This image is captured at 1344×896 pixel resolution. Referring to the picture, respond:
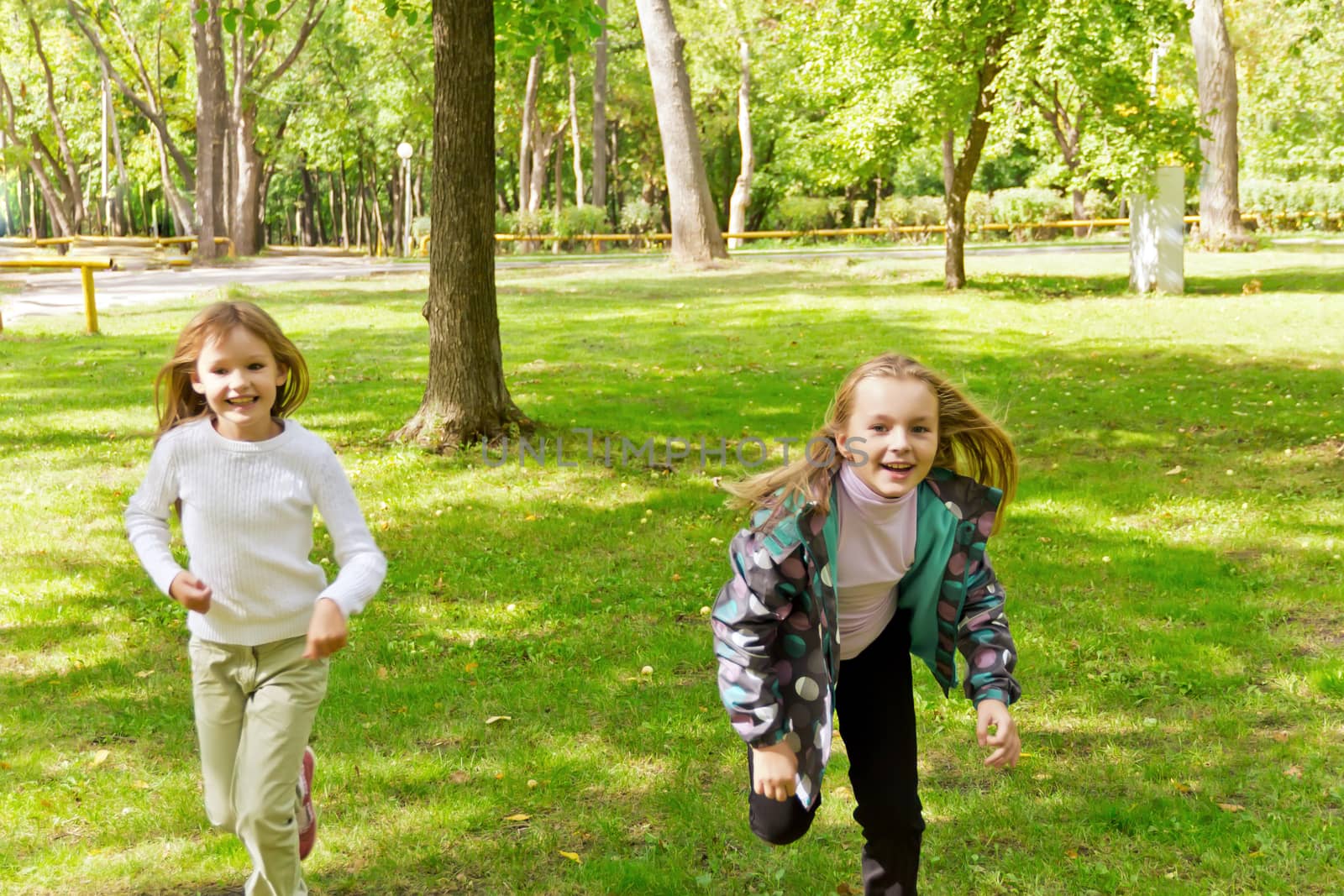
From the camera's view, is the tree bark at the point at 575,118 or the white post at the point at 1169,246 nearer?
the white post at the point at 1169,246

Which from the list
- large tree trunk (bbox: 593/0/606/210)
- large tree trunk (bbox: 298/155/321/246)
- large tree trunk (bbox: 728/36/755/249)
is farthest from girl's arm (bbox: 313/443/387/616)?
large tree trunk (bbox: 298/155/321/246)

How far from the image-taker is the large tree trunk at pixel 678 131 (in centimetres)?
2378

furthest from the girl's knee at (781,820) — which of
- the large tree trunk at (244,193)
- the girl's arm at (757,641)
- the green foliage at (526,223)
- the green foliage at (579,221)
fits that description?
the green foliage at (579,221)

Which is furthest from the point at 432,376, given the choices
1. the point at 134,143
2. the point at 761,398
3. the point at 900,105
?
the point at 134,143

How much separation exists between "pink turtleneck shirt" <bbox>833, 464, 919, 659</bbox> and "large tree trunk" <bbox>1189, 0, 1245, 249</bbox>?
26.0 metres

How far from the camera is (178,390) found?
11.6 ft

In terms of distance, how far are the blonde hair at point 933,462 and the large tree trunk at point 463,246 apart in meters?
6.44

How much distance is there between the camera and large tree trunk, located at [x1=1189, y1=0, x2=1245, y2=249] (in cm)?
2698

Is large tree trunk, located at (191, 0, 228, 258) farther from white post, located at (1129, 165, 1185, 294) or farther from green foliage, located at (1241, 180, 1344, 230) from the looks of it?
green foliage, located at (1241, 180, 1344, 230)

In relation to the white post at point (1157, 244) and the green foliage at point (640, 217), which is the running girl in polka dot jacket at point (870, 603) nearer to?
the white post at point (1157, 244)

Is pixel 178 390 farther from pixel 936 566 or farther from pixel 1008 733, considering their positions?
pixel 1008 733

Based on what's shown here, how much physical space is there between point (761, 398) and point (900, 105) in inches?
306

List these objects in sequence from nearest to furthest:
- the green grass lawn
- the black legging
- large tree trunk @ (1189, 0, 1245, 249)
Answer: the black legging < the green grass lawn < large tree trunk @ (1189, 0, 1245, 249)

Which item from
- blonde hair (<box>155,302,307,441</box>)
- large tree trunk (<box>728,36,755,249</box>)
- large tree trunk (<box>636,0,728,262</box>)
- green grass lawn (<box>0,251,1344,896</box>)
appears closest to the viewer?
blonde hair (<box>155,302,307,441</box>)
